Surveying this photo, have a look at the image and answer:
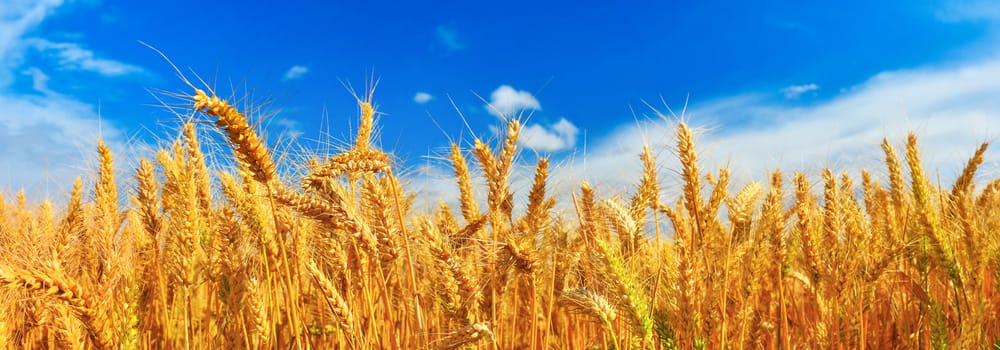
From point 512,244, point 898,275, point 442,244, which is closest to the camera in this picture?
point 512,244

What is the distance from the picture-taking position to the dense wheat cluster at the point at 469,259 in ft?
8.15

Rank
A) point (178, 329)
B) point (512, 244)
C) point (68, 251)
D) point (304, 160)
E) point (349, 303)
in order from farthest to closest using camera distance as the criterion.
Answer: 1. point (178, 329)
2. point (68, 251)
3. point (304, 160)
4. point (349, 303)
5. point (512, 244)

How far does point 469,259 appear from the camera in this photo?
3.29 metres

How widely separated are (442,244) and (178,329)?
7.92 feet

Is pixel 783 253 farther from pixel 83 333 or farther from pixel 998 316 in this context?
pixel 83 333

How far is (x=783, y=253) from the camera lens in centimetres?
342

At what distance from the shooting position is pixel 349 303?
298 centimetres

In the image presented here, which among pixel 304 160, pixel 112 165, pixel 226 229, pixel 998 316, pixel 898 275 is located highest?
pixel 112 165

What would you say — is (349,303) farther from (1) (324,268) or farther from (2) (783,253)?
(2) (783,253)

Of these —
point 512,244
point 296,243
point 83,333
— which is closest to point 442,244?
point 512,244

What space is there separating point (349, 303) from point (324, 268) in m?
0.80

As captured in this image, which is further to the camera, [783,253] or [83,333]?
[783,253]

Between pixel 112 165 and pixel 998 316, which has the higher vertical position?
pixel 112 165

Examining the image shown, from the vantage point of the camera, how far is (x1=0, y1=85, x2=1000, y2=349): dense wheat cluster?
2.48 meters
